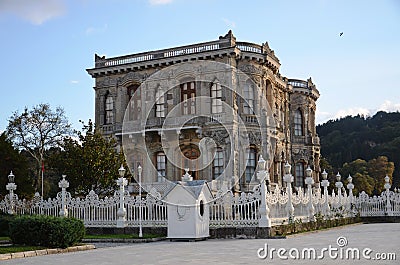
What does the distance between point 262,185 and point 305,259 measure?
694 cm

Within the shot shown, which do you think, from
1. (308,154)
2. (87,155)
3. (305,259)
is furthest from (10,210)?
(308,154)

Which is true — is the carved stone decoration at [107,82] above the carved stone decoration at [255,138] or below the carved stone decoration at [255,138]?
above

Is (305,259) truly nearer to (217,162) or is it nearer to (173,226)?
(173,226)

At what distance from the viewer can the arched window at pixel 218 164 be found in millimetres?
29828

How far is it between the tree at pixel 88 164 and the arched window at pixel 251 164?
27.1ft

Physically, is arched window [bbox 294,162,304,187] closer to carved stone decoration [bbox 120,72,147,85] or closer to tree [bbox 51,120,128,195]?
carved stone decoration [bbox 120,72,147,85]

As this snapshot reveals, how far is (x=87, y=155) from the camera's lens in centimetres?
2381

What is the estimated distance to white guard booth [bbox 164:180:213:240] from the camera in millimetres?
16969

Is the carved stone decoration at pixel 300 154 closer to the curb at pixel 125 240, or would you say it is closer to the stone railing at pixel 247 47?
the stone railing at pixel 247 47

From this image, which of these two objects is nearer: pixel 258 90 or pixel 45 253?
pixel 45 253

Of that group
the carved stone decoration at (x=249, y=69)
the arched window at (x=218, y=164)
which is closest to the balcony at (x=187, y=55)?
the carved stone decoration at (x=249, y=69)

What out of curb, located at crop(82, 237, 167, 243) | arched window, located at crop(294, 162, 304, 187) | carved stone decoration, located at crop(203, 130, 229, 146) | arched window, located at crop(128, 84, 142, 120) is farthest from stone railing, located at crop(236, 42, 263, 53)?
curb, located at crop(82, 237, 167, 243)

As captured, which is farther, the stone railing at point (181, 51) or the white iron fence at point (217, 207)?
the stone railing at point (181, 51)

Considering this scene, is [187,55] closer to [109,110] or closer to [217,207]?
[109,110]
